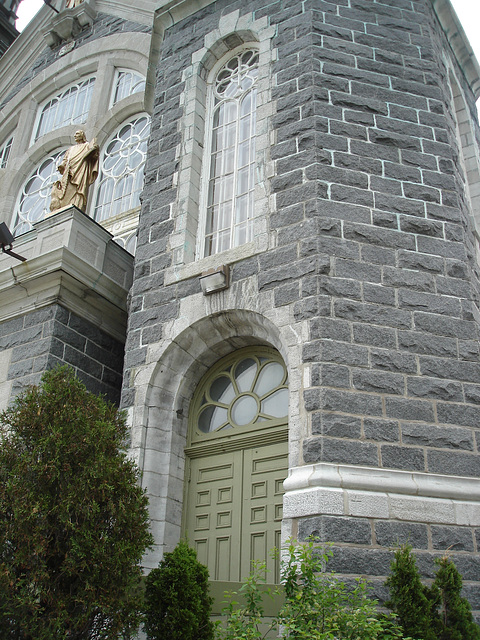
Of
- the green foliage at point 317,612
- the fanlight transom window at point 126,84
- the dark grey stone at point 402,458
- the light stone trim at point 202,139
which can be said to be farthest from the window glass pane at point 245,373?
the fanlight transom window at point 126,84

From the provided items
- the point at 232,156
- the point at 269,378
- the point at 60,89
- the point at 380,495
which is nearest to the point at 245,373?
the point at 269,378

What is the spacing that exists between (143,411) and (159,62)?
601cm

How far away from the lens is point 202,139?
9953 millimetres

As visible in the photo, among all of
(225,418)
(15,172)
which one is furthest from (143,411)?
(15,172)

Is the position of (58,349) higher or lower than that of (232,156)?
lower

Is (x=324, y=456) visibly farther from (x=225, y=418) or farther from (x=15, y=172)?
(x=15, y=172)

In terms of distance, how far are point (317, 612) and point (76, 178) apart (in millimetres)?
7974

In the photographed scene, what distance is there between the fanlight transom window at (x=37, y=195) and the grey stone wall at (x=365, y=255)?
497cm

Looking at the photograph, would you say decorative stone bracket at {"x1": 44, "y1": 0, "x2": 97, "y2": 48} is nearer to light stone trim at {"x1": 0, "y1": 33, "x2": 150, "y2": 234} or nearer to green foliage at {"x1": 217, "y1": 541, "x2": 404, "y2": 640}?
light stone trim at {"x1": 0, "y1": 33, "x2": 150, "y2": 234}

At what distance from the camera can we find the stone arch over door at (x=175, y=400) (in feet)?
25.2

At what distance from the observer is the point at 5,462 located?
6.10m

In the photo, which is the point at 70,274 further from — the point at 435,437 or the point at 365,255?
the point at 435,437

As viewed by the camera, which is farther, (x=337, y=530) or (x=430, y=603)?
(x=337, y=530)

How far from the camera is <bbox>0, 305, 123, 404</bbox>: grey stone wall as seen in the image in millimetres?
9297
